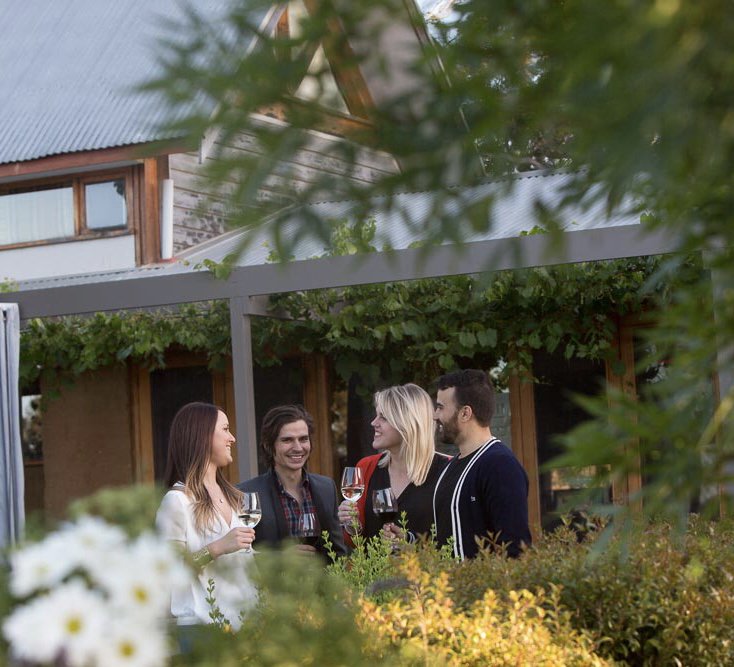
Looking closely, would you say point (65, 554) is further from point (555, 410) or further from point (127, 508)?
point (555, 410)

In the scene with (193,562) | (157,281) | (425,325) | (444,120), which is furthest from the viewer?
(425,325)

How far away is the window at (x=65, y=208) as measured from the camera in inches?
457

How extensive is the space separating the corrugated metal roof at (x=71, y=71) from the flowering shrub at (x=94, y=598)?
996 cm

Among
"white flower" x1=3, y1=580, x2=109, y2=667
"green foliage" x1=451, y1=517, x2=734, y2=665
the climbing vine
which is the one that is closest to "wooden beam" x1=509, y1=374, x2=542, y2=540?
the climbing vine

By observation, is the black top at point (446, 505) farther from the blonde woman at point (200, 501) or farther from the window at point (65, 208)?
the window at point (65, 208)

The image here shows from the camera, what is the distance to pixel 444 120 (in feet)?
5.77

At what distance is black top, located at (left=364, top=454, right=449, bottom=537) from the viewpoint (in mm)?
5121

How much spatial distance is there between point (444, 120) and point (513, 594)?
176 centimetres

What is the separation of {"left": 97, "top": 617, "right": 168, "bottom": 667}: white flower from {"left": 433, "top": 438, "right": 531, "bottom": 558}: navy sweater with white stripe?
3.31 meters

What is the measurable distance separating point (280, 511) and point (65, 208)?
725cm

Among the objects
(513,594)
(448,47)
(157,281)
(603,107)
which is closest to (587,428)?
(603,107)

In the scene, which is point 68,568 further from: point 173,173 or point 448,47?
point 173,173

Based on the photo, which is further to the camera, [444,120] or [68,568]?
[444,120]

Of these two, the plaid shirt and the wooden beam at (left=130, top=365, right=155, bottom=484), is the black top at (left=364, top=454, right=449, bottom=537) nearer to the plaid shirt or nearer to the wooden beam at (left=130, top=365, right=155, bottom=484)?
the plaid shirt
